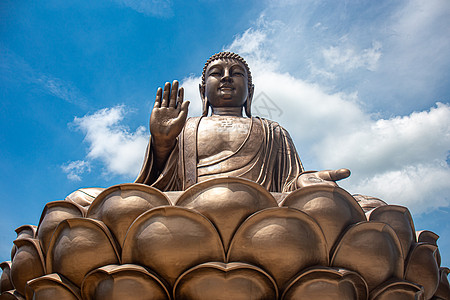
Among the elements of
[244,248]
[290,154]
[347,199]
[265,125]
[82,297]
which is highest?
[265,125]

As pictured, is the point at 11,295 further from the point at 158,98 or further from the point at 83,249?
the point at 158,98

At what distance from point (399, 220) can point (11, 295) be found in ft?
12.1

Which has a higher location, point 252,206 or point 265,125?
point 265,125

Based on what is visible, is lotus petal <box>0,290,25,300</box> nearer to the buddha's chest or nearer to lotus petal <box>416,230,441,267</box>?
the buddha's chest

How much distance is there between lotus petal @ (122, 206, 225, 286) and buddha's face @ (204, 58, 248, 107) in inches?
127

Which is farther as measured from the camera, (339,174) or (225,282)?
(339,174)

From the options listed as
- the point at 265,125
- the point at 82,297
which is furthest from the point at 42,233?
the point at 265,125

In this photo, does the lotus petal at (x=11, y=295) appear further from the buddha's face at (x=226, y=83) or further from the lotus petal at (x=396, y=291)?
the buddha's face at (x=226, y=83)

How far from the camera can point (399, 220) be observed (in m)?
3.90

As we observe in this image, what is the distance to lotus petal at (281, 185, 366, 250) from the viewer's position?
3529mm

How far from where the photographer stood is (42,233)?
3.91 m

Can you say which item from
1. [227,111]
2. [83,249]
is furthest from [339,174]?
[83,249]

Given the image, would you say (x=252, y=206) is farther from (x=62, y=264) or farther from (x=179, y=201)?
(x=62, y=264)

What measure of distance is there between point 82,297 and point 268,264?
1488mm
